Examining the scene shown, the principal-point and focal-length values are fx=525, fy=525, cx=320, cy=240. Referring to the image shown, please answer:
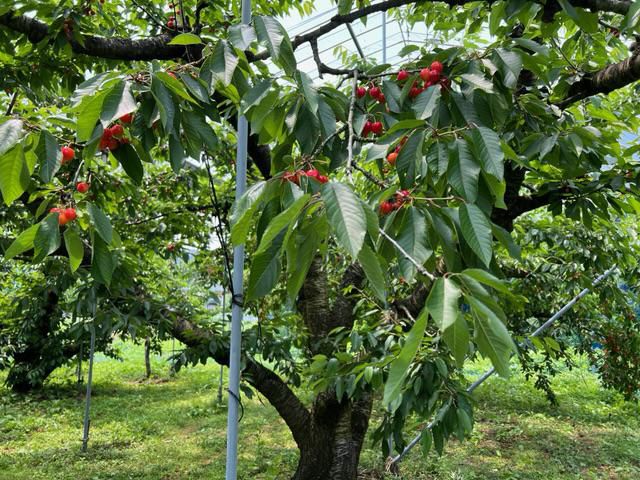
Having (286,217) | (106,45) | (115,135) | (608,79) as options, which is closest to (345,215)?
(286,217)

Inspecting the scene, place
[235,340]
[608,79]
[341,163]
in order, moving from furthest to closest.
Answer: [608,79]
[235,340]
[341,163]

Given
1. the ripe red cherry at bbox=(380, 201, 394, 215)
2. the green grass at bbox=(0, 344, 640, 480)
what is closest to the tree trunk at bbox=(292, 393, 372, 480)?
the green grass at bbox=(0, 344, 640, 480)

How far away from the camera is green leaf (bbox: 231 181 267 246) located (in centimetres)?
75

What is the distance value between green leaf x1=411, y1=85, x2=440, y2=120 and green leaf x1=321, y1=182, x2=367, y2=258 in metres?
0.43

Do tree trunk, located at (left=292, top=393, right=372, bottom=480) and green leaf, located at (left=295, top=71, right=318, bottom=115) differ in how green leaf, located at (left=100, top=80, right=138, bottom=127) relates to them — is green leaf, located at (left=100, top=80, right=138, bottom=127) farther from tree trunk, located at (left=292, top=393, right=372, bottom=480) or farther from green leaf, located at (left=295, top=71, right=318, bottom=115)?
tree trunk, located at (left=292, top=393, right=372, bottom=480)

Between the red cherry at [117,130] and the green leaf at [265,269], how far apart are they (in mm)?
527

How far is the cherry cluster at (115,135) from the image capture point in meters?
1.06

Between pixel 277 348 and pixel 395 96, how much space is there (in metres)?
1.73

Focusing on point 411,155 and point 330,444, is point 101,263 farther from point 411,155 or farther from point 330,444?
point 330,444

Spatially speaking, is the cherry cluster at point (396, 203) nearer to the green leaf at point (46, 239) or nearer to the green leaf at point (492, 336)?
the green leaf at point (492, 336)

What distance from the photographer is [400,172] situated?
96cm

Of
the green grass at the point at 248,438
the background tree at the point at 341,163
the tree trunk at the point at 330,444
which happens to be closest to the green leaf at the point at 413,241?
the background tree at the point at 341,163

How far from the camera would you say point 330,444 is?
2.79 m

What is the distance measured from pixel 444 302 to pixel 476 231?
19 cm
